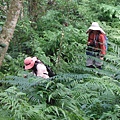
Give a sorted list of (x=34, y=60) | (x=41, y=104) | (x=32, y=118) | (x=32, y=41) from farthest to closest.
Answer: (x=32, y=41) < (x=34, y=60) < (x=41, y=104) < (x=32, y=118)

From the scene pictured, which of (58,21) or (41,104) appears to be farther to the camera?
(58,21)

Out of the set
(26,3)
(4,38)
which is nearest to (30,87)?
(4,38)

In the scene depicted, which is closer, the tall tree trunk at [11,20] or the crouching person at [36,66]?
the crouching person at [36,66]

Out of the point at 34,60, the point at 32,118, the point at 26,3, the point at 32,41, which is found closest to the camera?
the point at 32,118

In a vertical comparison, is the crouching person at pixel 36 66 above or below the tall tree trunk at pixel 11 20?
below

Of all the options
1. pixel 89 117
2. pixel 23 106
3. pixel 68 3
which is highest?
pixel 68 3

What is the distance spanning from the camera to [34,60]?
4547 millimetres

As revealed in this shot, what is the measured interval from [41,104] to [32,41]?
5.75 meters

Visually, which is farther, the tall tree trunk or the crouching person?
the tall tree trunk

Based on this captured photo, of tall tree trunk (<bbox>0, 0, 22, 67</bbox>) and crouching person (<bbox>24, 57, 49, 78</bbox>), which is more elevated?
tall tree trunk (<bbox>0, 0, 22, 67</bbox>)

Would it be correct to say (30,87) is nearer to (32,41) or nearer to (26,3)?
(32,41)

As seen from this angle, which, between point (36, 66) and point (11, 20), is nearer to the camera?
point (36, 66)

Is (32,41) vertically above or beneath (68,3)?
beneath

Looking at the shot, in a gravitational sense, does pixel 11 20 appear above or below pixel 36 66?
above
